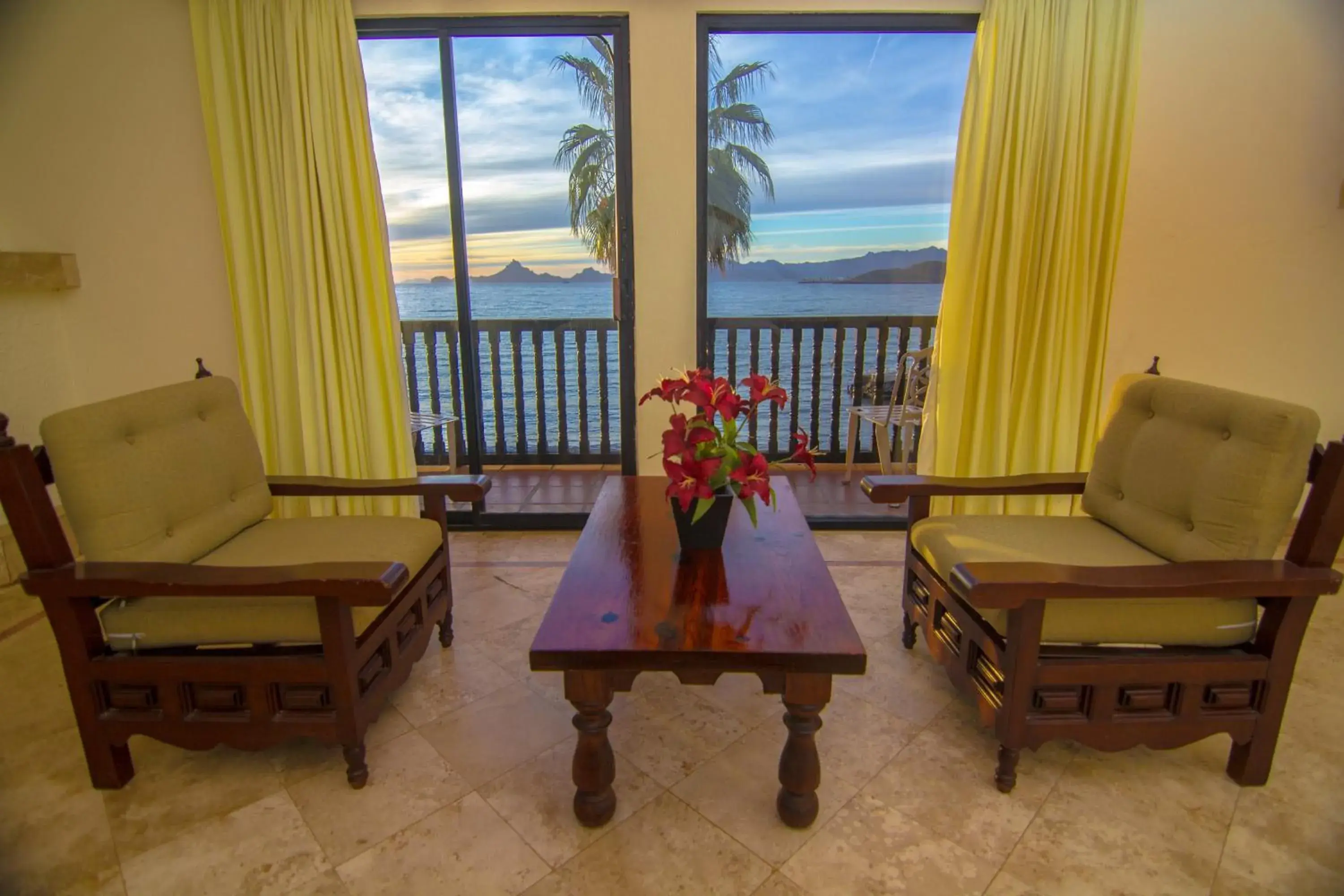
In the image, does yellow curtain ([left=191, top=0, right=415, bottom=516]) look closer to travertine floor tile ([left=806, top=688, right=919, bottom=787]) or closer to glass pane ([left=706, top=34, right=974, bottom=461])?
glass pane ([left=706, top=34, right=974, bottom=461])

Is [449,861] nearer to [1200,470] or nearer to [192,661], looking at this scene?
[192,661]

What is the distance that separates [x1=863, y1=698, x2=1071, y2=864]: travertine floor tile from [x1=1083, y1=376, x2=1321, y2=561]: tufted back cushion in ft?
2.19

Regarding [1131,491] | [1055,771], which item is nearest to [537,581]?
[1055,771]

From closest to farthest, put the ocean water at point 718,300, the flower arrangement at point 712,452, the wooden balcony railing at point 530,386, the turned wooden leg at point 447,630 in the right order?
the flower arrangement at point 712,452
the turned wooden leg at point 447,630
the ocean water at point 718,300
the wooden balcony railing at point 530,386

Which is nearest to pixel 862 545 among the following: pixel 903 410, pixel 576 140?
pixel 903 410

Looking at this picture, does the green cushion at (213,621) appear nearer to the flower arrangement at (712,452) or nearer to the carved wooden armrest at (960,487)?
the flower arrangement at (712,452)

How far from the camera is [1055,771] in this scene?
5.93ft

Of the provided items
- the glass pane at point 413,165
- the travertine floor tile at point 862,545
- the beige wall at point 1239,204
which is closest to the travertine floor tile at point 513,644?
the travertine floor tile at point 862,545

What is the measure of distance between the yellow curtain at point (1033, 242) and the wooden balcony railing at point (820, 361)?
111 centimetres

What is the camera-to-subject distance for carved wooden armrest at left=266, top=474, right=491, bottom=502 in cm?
232

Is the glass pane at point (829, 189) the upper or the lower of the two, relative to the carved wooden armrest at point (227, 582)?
upper

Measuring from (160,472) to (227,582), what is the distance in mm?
539

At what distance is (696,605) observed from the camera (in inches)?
66.2

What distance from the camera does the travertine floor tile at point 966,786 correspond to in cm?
161
